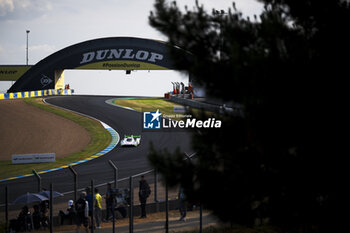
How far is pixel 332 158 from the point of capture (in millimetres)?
7820

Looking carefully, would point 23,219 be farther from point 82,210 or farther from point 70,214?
point 82,210

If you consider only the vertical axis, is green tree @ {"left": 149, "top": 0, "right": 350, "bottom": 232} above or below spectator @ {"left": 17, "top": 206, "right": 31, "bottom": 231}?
above

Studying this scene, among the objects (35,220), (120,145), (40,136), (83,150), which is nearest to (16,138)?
(40,136)

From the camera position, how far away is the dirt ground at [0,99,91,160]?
30962 millimetres

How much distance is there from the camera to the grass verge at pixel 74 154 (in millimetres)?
25702

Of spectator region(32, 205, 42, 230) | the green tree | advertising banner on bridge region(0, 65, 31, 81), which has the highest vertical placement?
advertising banner on bridge region(0, 65, 31, 81)

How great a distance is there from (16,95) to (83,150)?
27732mm

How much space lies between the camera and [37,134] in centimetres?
3450

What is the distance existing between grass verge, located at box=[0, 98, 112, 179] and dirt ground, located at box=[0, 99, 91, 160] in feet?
2.18

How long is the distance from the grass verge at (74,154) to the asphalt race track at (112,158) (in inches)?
52.4

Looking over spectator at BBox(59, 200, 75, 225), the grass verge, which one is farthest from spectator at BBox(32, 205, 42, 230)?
the grass verge

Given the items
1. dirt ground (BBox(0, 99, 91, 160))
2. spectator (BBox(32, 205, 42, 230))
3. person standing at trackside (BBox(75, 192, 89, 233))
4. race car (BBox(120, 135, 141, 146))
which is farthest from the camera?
race car (BBox(120, 135, 141, 146))

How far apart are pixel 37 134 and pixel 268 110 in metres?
29.5

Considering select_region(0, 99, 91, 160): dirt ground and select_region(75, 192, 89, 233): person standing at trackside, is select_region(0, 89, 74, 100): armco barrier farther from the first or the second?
select_region(75, 192, 89, 233): person standing at trackside
